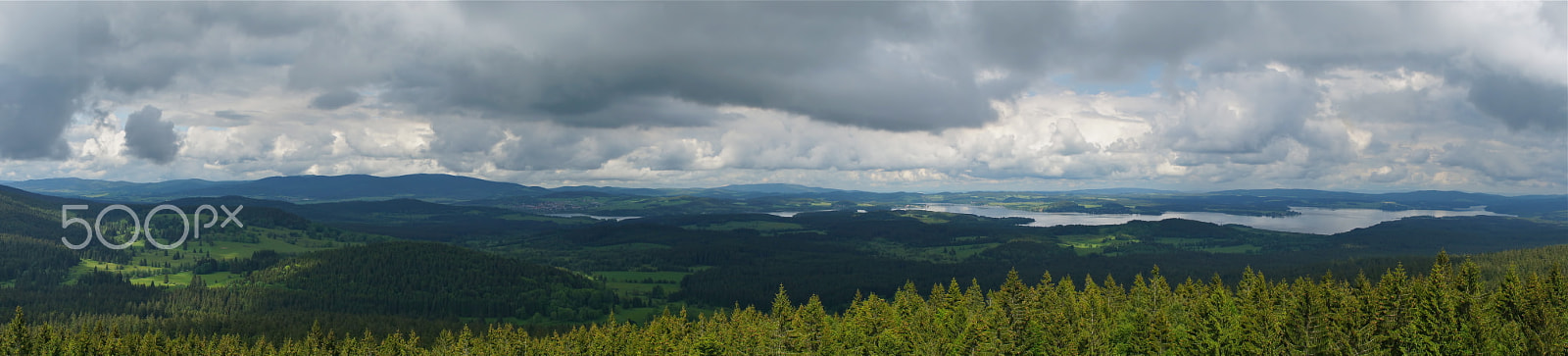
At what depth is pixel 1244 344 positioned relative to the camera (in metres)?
57.4

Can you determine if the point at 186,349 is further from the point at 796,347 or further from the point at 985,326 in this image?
the point at 985,326

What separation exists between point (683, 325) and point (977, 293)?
42.2m

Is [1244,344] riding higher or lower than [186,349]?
higher

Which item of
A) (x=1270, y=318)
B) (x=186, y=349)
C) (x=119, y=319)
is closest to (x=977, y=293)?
(x=1270, y=318)

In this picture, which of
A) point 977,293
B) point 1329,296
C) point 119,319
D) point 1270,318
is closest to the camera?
point 1270,318

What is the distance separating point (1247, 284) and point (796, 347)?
61.1 m

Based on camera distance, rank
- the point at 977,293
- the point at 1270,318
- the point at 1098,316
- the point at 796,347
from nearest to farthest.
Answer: the point at 1270,318
the point at 1098,316
the point at 796,347
the point at 977,293

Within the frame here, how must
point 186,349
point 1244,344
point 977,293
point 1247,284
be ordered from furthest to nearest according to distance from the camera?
point 186,349
point 977,293
point 1247,284
point 1244,344

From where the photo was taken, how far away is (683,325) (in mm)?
102188

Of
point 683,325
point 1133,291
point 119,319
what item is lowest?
point 119,319

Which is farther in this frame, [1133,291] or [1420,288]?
[1133,291]

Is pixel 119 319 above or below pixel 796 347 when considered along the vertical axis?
below

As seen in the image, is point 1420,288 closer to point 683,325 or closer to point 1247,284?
point 1247,284

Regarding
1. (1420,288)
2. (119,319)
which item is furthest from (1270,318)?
(119,319)
